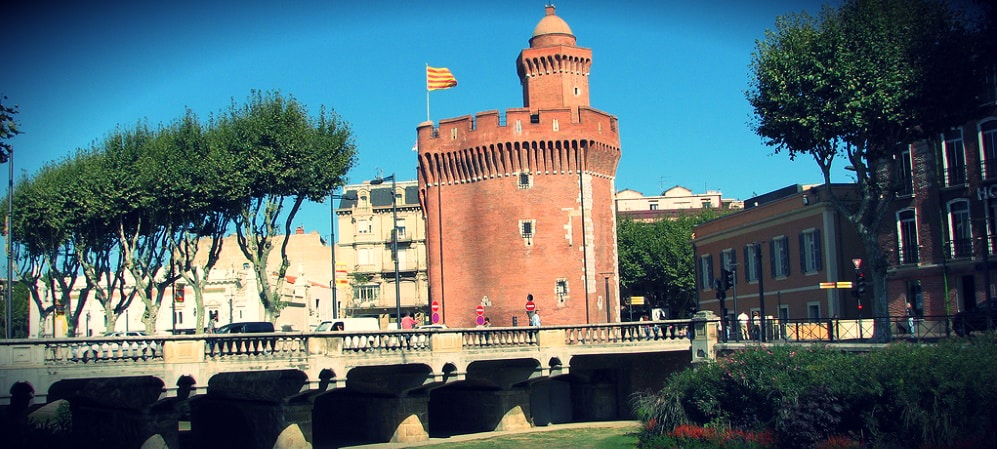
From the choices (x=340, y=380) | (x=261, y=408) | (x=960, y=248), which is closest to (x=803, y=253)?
(x=960, y=248)

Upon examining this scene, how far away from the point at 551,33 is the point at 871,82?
24.4 metres

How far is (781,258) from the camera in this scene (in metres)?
54.1

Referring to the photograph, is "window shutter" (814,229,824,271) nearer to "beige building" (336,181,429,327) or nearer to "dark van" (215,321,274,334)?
"dark van" (215,321,274,334)

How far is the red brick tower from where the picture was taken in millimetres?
54875

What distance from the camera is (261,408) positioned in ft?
129

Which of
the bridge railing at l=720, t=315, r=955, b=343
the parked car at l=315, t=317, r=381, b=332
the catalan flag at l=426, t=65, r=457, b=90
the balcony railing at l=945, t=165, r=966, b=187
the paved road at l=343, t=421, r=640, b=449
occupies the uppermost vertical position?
the catalan flag at l=426, t=65, r=457, b=90

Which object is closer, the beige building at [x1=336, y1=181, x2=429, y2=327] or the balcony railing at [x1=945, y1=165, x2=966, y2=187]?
the balcony railing at [x1=945, y1=165, x2=966, y2=187]

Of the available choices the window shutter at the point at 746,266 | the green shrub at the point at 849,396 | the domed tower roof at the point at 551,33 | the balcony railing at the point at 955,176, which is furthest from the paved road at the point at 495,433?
the domed tower roof at the point at 551,33

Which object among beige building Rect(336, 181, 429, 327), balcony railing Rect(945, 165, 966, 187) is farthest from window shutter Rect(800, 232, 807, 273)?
beige building Rect(336, 181, 429, 327)

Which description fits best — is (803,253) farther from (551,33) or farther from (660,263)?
(660,263)

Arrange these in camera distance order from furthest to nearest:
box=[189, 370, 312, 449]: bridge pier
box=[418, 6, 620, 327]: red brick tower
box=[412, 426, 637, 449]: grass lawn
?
1. box=[418, 6, 620, 327]: red brick tower
2. box=[412, 426, 637, 449]: grass lawn
3. box=[189, 370, 312, 449]: bridge pier

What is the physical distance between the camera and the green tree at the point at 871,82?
122ft

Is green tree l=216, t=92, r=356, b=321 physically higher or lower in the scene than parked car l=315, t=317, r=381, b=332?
higher

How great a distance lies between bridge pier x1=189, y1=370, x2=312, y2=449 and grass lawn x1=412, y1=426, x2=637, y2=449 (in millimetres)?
5046
